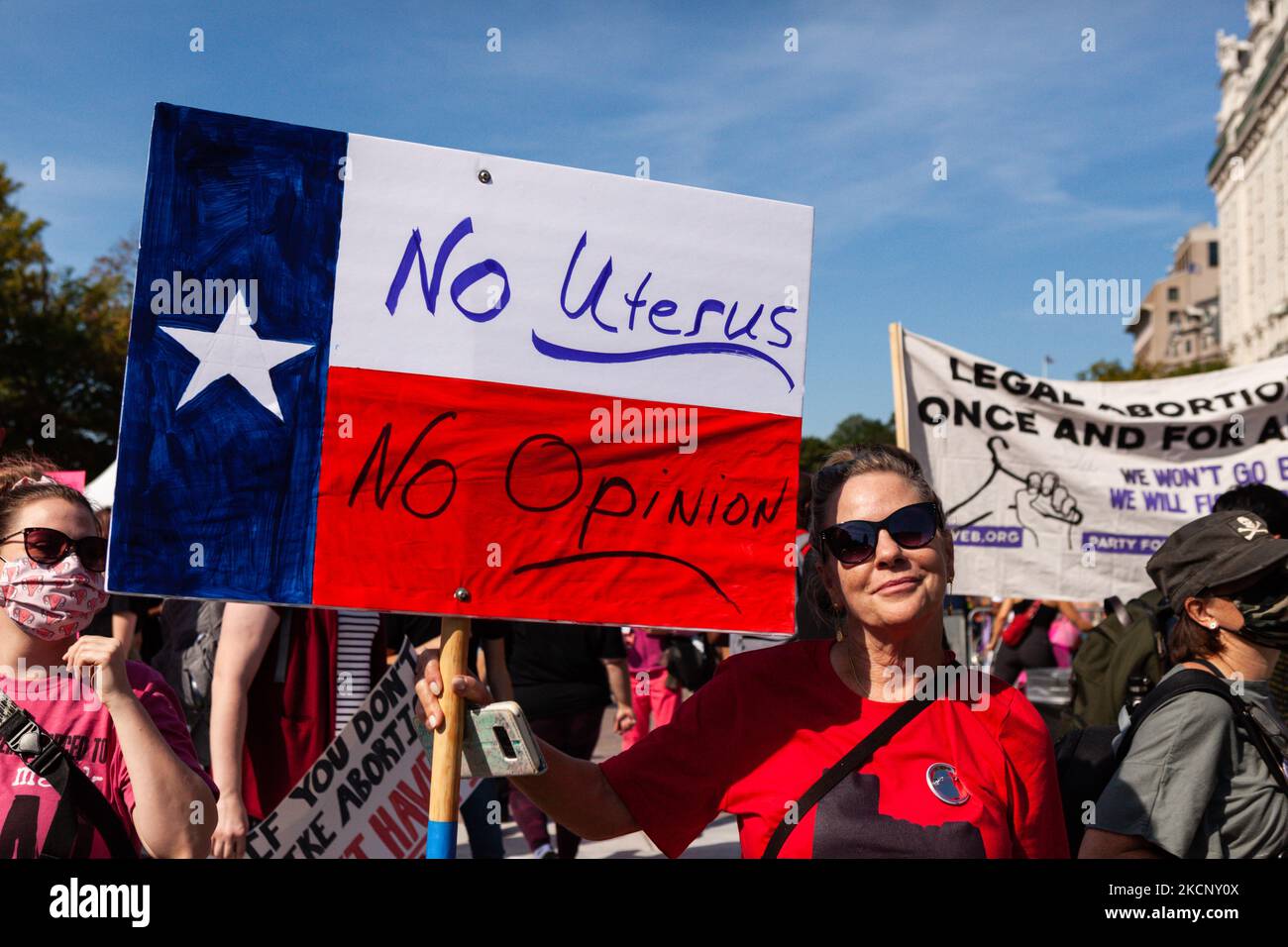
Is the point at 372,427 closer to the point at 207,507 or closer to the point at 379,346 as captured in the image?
the point at 379,346

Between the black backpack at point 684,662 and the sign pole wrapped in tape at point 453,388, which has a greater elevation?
the sign pole wrapped in tape at point 453,388

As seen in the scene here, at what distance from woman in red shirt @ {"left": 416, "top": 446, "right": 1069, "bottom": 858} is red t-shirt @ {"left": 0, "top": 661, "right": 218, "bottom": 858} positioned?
2.50 ft

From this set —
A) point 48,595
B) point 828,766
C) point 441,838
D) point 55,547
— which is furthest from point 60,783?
point 828,766

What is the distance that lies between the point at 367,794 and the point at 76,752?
1031 mm

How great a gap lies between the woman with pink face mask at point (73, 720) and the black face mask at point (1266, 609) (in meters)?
2.40

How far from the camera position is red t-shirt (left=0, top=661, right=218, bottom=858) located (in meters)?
2.63

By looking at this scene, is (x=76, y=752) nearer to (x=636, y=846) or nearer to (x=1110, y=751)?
(x=1110, y=751)

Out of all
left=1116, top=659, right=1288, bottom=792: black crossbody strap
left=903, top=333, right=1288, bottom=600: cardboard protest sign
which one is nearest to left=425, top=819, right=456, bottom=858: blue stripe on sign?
left=1116, top=659, right=1288, bottom=792: black crossbody strap

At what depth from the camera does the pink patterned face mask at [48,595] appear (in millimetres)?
2777

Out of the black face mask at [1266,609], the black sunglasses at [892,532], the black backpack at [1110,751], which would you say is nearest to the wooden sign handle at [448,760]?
the black sunglasses at [892,532]

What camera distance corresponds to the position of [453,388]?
8.45ft

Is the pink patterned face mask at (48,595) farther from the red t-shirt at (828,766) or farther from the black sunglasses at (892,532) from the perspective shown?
the black sunglasses at (892,532)

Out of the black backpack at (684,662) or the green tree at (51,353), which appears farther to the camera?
the green tree at (51,353)
